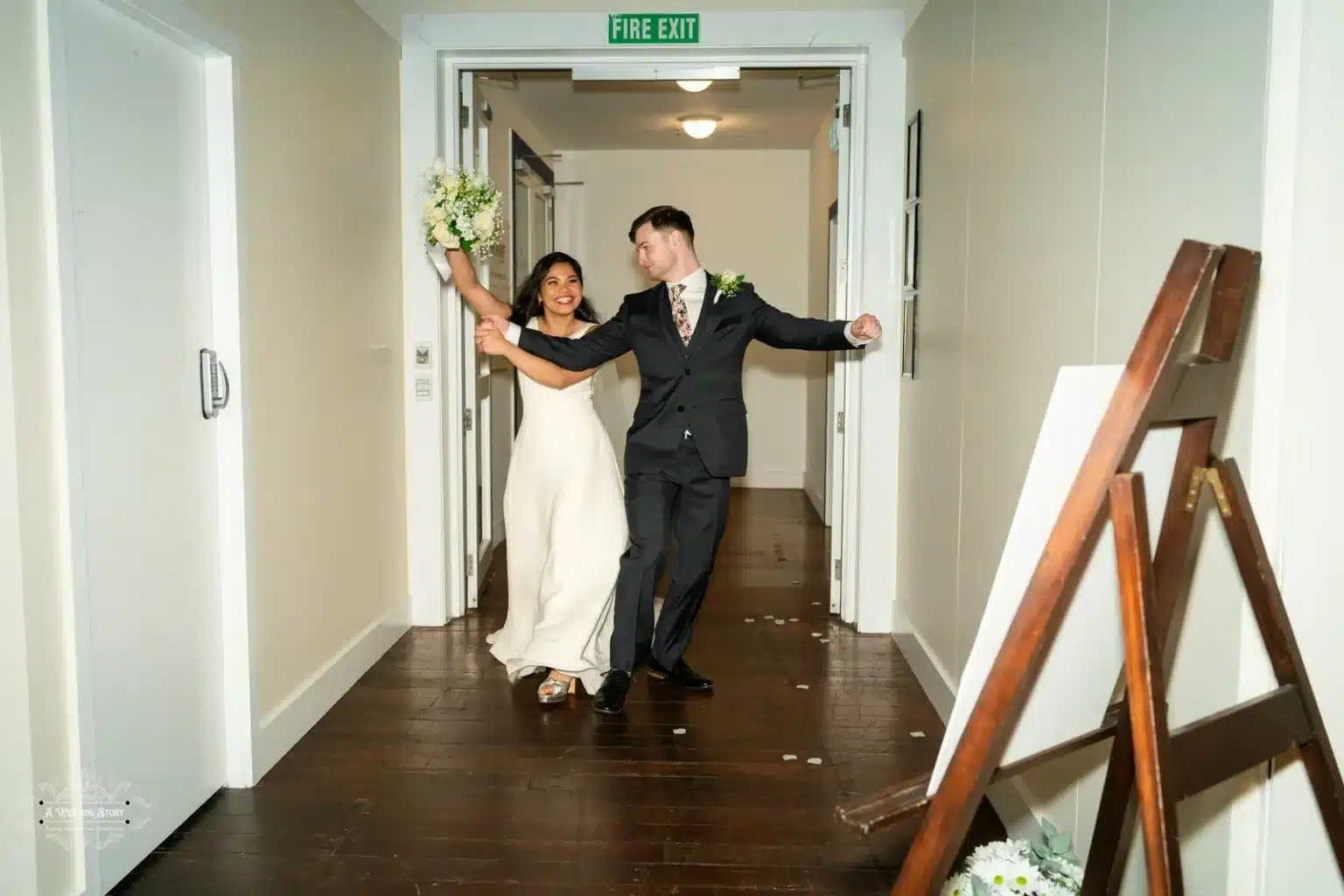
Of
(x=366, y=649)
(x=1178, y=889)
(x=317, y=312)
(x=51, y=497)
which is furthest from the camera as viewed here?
(x=366, y=649)

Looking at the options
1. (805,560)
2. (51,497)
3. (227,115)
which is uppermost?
(227,115)

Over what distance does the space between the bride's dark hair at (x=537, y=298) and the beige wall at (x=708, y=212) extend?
479 centimetres

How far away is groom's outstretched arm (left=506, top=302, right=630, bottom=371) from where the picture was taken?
4.01 m

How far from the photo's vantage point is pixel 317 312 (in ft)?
12.3

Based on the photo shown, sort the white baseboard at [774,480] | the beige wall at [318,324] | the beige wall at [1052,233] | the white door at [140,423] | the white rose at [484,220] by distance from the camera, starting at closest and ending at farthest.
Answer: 1. the beige wall at [1052,233]
2. the white door at [140,423]
3. the beige wall at [318,324]
4. the white rose at [484,220]
5. the white baseboard at [774,480]

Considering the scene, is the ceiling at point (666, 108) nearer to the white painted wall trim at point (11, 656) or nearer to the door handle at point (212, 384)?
the door handle at point (212, 384)

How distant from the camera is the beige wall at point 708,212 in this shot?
912 cm

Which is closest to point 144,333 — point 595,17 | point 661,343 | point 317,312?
A: point 317,312

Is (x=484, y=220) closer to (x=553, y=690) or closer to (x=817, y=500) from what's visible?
(x=553, y=690)

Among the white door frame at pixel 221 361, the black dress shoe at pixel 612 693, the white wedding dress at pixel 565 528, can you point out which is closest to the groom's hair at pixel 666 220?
the white wedding dress at pixel 565 528

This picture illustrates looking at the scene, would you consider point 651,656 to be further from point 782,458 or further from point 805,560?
point 782,458

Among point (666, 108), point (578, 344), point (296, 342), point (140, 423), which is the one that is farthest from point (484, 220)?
point (666, 108)

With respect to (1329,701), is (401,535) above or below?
below

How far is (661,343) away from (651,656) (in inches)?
46.0
